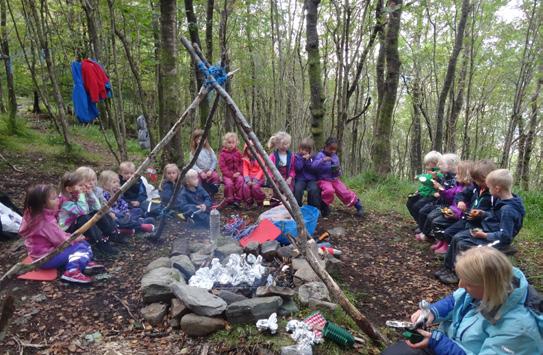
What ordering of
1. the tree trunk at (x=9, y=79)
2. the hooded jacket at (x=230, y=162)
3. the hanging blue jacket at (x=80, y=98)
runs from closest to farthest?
the hanging blue jacket at (x=80, y=98)
the hooded jacket at (x=230, y=162)
the tree trunk at (x=9, y=79)

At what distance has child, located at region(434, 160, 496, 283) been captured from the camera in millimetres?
4203

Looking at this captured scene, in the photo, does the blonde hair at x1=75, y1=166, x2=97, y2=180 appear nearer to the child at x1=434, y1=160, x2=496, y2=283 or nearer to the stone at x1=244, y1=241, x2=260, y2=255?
the stone at x1=244, y1=241, x2=260, y2=255

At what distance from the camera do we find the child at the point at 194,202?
552cm

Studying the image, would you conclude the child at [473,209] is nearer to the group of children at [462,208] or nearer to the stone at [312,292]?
the group of children at [462,208]

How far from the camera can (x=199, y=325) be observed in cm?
307

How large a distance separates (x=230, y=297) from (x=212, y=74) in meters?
2.09

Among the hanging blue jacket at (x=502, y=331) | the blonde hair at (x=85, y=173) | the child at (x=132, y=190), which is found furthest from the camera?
the child at (x=132, y=190)

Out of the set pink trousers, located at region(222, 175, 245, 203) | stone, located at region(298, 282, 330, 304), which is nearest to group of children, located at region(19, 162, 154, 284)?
pink trousers, located at region(222, 175, 245, 203)

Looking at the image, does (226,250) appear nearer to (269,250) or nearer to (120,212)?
(269,250)

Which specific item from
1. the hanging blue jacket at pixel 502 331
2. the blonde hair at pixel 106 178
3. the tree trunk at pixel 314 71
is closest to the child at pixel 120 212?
the blonde hair at pixel 106 178

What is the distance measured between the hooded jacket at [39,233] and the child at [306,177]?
3623 millimetres

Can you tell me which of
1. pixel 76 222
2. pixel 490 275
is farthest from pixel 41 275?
pixel 490 275

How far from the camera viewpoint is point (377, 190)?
7656 millimetres

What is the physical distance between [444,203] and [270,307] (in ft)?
10.9
